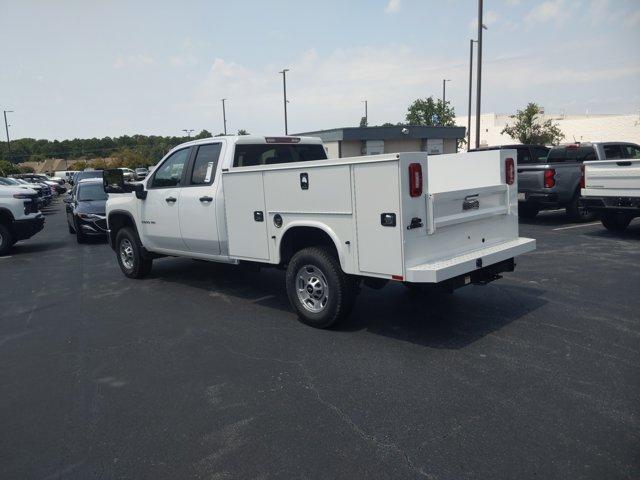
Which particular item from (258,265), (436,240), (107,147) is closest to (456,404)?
(436,240)

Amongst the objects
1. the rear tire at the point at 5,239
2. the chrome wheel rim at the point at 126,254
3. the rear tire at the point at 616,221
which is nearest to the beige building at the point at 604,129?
the rear tire at the point at 616,221

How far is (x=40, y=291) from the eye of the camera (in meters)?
8.75

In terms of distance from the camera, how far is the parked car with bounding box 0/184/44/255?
13.1 metres

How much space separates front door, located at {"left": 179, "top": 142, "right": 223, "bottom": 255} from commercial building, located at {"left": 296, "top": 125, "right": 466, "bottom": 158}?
91.3 ft

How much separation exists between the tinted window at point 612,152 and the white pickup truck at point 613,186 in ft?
9.56

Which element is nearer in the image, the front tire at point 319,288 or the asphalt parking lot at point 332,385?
the asphalt parking lot at point 332,385

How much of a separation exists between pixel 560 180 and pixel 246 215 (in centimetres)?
920

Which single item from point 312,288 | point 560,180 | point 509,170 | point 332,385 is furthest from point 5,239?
point 560,180

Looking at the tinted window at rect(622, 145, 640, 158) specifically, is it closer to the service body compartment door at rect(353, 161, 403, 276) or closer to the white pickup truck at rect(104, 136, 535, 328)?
the white pickup truck at rect(104, 136, 535, 328)

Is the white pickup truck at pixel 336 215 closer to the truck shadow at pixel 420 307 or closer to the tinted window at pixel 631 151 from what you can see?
the truck shadow at pixel 420 307

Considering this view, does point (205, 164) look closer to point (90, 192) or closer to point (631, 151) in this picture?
point (90, 192)

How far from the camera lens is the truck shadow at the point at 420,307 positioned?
565 cm

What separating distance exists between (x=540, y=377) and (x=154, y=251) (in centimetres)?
617

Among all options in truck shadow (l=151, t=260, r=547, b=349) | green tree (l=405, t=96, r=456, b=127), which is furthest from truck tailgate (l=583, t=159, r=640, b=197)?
green tree (l=405, t=96, r=456, b=127)
